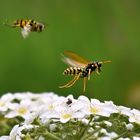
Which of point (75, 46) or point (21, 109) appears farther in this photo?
point (75, 46)

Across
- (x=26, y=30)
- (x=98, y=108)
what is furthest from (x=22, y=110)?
(x=98, y=108)

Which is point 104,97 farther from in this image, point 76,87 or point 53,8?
point 53,8

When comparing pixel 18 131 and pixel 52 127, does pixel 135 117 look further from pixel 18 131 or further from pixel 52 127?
pixel 18 131

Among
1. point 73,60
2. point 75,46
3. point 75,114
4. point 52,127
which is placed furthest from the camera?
point 75,46

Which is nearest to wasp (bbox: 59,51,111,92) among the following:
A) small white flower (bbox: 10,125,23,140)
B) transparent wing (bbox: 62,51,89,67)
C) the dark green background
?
transparent wing (bbox: 62,51,89,67)

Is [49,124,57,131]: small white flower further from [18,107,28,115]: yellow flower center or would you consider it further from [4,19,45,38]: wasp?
[4,19,45,38]: wasp

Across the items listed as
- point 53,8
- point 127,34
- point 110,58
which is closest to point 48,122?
point 110,58
